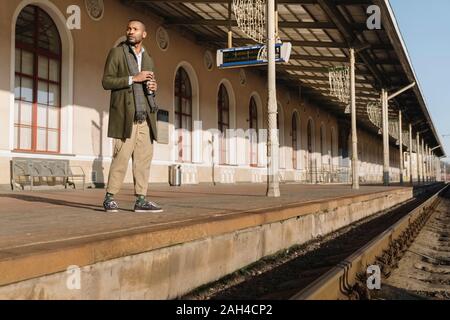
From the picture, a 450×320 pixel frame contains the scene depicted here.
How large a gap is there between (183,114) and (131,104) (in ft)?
51.9

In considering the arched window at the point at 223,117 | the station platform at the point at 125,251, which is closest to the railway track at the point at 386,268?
the station platform at the point at 125,251

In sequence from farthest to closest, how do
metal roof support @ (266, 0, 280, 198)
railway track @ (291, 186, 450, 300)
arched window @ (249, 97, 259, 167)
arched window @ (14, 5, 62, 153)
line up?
arched window @ (249, 97, 259, 167) → arched window @ (14, 5, 62, 153) → metal roof support @ (266, 0, 280, 198) → railway track @ (291, 186, 450, 300)

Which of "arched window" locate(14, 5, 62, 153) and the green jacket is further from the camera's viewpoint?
"arched window" locate(14, 5, 62, 153)

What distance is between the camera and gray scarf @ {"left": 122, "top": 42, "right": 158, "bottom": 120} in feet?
15.7

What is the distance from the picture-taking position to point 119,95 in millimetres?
4816

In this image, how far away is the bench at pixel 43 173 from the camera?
12078 mm

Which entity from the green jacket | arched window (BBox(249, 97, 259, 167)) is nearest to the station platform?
the green jacket

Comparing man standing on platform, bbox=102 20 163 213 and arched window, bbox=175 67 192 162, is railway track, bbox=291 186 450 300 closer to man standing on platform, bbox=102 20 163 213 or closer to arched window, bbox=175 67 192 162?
man standing on platform, bbox=102 20 163 213

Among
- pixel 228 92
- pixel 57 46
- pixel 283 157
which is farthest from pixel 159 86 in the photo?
pixel 283 157

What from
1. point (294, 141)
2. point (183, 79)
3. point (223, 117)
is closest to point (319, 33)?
point (183, 79)

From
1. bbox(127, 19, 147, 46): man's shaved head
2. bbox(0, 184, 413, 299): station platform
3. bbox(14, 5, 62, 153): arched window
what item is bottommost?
bbox(0, 184, 413, 299): station platform
